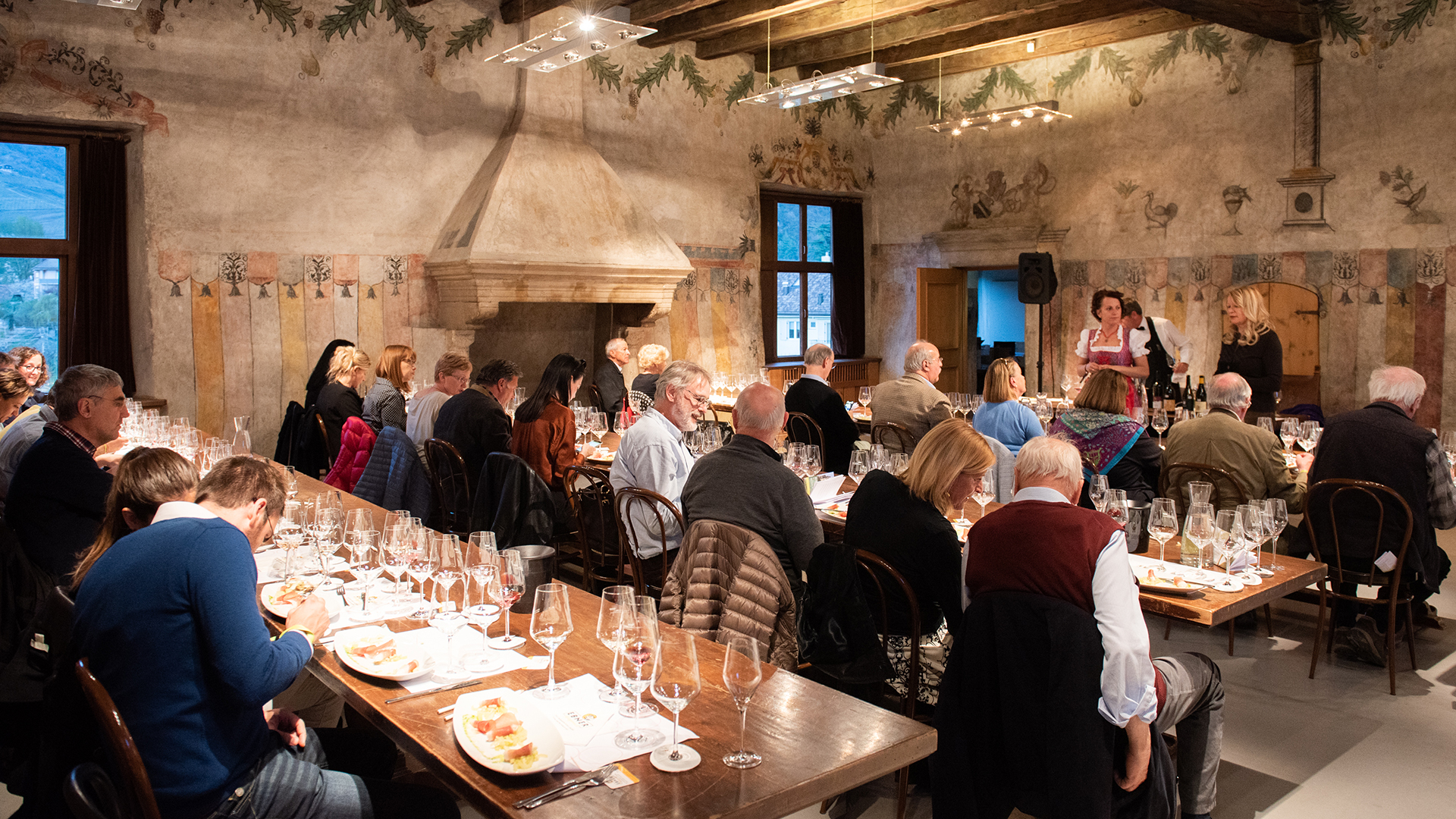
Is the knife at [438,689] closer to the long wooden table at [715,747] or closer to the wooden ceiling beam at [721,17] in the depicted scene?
the long wooden table at [715,747]

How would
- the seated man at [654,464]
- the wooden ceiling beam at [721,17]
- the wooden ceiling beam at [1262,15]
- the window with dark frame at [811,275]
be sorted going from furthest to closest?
the window with dark frame at [811,275] < the wooden ceiling beam at [721,17] < the wooden ceiling beam at [1262,15] < the seated man at [654,464]

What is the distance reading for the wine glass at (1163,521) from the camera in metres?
3.28

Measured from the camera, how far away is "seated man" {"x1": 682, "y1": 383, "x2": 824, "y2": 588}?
3.12 m

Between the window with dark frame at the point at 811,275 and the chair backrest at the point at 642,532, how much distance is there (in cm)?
761

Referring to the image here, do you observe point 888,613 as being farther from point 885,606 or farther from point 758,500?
point 758,500

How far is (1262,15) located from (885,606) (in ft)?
23.4

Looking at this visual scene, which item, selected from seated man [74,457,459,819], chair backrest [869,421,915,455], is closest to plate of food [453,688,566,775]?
seated man [74,457,459,819]

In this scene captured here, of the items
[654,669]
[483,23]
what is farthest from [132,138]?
[654,669]

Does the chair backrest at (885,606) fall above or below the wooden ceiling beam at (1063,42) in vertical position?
below

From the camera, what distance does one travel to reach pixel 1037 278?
31.5 feet

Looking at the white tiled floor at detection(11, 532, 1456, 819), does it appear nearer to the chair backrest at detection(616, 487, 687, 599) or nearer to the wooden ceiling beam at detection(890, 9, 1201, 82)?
the chair backrest at detection(616, 487, 687, 599)

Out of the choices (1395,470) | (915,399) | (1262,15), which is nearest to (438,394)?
(915,399)

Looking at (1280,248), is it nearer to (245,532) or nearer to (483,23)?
(483,23)

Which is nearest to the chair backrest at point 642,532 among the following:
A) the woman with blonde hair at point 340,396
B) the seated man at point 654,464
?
the seated man at point 654,464
